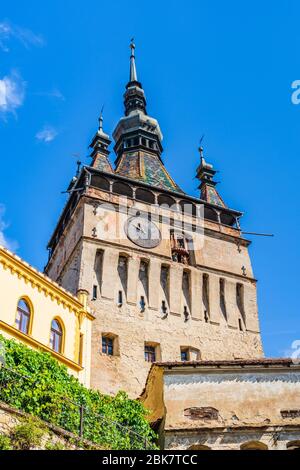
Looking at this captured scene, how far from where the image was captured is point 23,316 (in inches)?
894

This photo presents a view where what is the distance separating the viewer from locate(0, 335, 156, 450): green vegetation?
16031 millimetres

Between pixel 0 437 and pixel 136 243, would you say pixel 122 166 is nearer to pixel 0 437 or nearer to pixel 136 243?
pixel 136 243

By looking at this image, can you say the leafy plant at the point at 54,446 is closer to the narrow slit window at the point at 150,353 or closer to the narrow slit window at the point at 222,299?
the narrow slit window at the point at 150,353

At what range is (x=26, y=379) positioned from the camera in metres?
16.5

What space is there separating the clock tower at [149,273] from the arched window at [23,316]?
697 cm

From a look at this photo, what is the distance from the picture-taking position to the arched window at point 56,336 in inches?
932

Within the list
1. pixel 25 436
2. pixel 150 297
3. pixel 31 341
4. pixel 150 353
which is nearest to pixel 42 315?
pixel 31 341

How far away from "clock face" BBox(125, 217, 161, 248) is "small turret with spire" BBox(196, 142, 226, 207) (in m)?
7.37

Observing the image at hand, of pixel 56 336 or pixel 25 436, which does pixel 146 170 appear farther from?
pixel 25 436

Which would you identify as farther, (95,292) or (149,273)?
(149,273)

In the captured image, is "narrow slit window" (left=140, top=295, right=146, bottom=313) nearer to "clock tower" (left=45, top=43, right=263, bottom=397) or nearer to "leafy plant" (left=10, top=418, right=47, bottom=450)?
"clock tower" (left=45, top=43, right=263, bottom=397)

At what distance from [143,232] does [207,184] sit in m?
11.0
